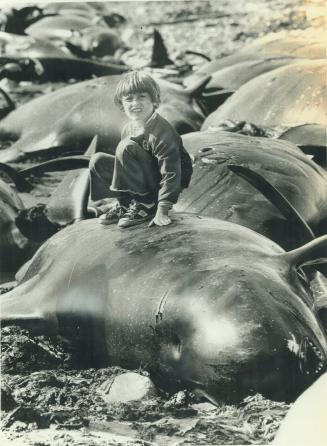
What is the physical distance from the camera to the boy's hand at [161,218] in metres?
2.93

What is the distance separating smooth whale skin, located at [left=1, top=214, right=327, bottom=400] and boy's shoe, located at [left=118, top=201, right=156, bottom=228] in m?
0.04

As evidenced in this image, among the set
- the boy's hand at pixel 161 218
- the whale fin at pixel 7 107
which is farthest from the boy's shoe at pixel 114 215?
the whale fin at pixel 7 107

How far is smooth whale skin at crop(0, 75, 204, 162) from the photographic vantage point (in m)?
3.73

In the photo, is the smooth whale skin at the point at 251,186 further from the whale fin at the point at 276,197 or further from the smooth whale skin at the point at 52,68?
the smooth whale skin at the point at 52,68

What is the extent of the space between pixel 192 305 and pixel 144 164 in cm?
65

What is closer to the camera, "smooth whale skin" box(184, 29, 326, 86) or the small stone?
the small stone

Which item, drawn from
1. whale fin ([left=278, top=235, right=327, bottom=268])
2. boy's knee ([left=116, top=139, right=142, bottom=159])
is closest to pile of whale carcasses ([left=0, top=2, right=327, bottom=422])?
whale fin ([left=278, top=235, right=327, bottom=268])

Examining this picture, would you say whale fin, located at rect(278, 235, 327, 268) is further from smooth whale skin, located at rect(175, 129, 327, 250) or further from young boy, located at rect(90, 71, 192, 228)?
young boy, located at rect(90, 71, 192, 228)

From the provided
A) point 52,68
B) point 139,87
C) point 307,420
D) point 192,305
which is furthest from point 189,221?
point 52,68

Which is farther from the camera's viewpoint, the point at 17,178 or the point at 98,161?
the point at 17,178

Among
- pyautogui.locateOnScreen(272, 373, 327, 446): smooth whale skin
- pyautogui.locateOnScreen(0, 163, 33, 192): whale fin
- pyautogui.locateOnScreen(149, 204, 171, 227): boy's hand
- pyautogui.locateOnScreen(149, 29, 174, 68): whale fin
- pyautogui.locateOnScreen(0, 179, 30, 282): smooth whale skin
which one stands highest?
pyautogui.locateOnScreen(149, 29, 174, 68): whale fin

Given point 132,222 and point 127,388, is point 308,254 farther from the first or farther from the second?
point 127,388

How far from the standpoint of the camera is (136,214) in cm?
301

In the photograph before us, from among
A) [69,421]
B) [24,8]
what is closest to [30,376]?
[69,421]
